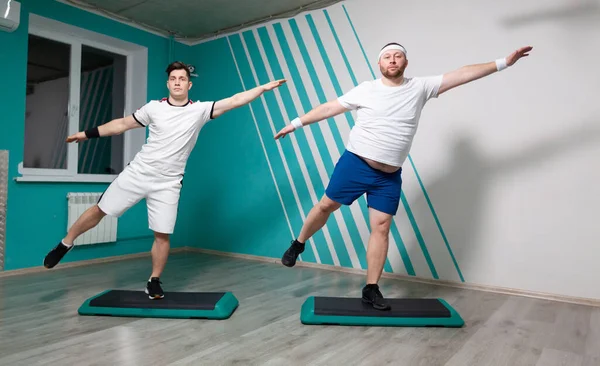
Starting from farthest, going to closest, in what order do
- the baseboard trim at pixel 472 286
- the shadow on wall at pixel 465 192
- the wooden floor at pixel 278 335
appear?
1. the shadow on wall at pixel 465 192
2. the baseboard trim at pixel 472 286
3. the wooden floor at pixel 278 335

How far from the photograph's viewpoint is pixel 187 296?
2.80 meters

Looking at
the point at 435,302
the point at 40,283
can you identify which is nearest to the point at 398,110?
the point at 435,302

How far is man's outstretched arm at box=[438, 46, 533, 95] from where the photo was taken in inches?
102

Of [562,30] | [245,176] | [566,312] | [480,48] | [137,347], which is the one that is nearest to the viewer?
[137,347]

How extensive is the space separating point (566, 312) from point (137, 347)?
2.60 metres

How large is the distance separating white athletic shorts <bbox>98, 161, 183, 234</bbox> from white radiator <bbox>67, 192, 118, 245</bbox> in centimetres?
145

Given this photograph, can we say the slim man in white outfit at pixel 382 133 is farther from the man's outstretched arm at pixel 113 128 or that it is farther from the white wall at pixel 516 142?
the man's outstretched arm at pixel 113 128

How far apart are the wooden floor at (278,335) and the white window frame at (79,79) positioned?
1.16m

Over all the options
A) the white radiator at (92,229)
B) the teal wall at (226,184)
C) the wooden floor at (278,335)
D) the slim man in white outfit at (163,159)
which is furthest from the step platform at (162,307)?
the teal wall at (226,184)

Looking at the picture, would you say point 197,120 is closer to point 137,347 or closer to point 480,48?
point 137,347

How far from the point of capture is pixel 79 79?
4.39 m

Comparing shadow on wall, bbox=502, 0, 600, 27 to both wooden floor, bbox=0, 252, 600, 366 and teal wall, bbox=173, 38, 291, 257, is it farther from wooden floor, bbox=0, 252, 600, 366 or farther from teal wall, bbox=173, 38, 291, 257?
teal wall, bbox=173, 38, 291, 257

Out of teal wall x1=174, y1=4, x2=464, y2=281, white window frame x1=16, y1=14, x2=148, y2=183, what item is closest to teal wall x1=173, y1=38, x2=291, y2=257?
teal wall x1=174, y1=4, x2=464, y2=281

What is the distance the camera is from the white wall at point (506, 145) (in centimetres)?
316
